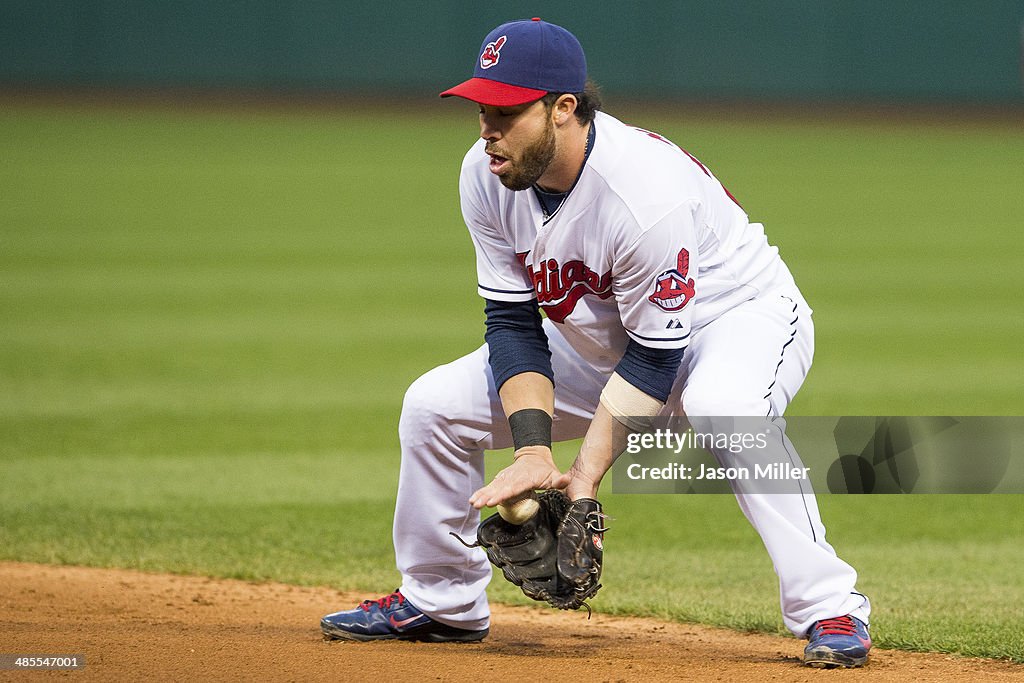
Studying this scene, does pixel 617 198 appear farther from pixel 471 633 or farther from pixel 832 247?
pixel 832 247

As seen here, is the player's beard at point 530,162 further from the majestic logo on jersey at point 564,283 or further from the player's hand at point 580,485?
the player's hand at point 580,485

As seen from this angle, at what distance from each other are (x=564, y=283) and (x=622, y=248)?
0.80ft

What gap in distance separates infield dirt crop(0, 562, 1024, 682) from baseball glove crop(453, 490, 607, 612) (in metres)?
0.23

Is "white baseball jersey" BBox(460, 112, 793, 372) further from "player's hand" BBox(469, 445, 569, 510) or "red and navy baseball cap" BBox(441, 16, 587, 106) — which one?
"player's hand" BBox(469, 445, 569, 510)

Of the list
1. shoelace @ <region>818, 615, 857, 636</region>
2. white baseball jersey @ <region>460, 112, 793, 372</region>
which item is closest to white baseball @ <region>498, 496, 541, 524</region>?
white baseball jersey @ <region>460, 112, 793, 372</region>

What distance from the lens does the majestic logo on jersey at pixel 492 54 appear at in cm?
354

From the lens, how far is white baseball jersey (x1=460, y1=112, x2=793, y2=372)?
360cm

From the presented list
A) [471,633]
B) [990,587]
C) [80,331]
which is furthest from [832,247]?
[471,633]

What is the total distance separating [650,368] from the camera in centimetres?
366

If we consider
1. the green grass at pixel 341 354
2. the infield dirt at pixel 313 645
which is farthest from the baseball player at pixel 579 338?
the green grass at pixel 341 354

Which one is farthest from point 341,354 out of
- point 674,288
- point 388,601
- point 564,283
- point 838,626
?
point 838,626

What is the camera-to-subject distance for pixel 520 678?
3.58 m

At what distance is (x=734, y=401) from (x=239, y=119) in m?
22.4

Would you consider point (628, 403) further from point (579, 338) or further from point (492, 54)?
point (492, 54)
